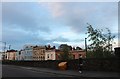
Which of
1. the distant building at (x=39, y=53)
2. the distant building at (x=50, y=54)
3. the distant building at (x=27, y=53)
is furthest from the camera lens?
the distant building at (x=27, y=53)

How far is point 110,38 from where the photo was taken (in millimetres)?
52469

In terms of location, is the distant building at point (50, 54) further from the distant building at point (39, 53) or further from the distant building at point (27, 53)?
the distant building at point (27, 53)

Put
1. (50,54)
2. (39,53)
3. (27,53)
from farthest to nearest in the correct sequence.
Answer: (27,53) → (39,53) → (50,54)

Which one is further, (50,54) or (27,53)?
(27,53)

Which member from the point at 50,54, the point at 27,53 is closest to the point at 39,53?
the point at 27,53

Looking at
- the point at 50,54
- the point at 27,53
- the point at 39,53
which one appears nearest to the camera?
the point at 50,54

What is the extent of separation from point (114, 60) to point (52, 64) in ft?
60.4

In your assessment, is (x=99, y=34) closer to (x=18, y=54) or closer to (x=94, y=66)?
(x=94, y=66)

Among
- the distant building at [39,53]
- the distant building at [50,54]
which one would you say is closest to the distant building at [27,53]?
the distant building at [39,53]

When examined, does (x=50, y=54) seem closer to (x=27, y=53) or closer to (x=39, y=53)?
(x=39, y=53)

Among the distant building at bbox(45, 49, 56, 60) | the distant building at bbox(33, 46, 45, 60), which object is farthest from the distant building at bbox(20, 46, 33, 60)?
the distant building at bbox(45, 49, 56, 60)

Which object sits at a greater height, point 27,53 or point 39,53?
point 27,53

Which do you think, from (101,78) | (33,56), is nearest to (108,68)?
(101,78)

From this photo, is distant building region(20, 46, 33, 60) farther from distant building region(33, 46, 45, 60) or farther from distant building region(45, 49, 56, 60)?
distant building region(45, 49, 56, 60)
